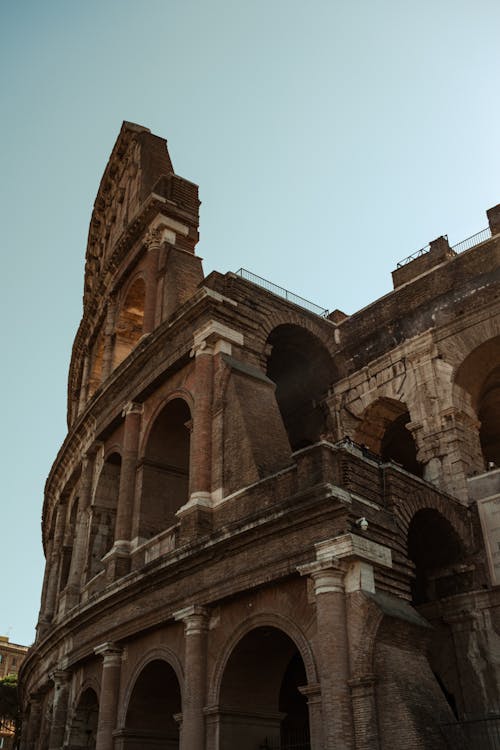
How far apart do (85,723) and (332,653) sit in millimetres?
9098

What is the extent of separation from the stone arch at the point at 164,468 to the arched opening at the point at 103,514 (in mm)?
2303

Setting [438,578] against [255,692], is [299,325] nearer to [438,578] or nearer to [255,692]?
[438,578]

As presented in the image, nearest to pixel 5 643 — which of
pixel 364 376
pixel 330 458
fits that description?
pixel 364 376

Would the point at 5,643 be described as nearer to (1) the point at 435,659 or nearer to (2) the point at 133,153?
(2) the point at 133,153

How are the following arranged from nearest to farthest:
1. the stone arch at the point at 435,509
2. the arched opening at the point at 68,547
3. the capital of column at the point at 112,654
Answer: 1. the stone arch at the point at 435,509
2. the capital of column at the point at 112,654
3. the arched opening at the point at 68,547

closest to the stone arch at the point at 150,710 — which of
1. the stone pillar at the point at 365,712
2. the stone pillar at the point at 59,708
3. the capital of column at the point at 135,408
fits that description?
the stone pillar at the point at 59,708

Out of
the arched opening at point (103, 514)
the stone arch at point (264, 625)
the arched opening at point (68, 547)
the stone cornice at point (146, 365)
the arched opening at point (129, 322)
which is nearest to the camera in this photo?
the stone arch at point (264, 625)

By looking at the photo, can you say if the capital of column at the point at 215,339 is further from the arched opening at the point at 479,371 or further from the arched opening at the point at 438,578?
Answer: the arched opening at the point at 438,578

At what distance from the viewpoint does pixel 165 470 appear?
17297 mm

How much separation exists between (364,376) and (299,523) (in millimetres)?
6829

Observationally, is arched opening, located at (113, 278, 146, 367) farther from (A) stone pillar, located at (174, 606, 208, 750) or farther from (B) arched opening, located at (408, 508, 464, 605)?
(B) arched opening, located at (408, 508, 464, 605)

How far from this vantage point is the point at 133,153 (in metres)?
26.5

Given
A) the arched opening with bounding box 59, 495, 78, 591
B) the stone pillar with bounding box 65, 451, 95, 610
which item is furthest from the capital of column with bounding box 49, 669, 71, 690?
the arched opening with bounding box 59, 495, 78, 591

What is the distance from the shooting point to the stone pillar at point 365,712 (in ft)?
31.4
